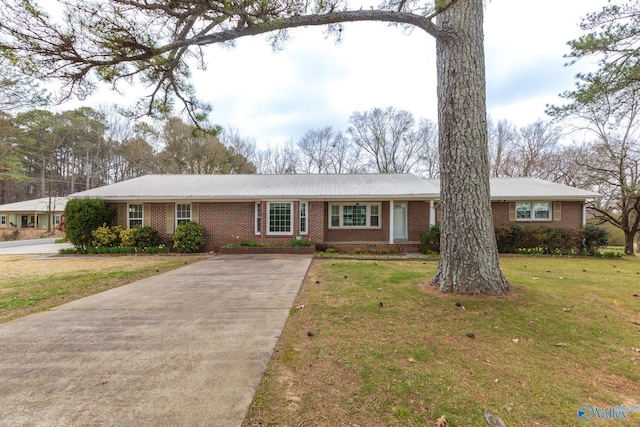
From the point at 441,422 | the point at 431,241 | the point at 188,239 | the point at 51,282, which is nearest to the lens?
the point at 441,422

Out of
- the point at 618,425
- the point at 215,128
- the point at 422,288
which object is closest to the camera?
the point at 618,425

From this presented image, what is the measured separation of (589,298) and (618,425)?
13.2 ft

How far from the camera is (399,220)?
14.1 m

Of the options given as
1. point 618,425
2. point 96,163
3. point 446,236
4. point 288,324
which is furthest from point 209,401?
point 96,163

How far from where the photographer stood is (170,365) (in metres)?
2.85

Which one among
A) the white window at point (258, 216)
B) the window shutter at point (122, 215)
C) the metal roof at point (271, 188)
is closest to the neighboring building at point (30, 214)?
the metal roof at point (271, 188)

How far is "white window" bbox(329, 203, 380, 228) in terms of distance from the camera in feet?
46.5

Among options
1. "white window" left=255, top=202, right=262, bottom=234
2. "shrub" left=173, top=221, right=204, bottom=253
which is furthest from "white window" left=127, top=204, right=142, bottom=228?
"white window" left=255, top=202, right=262, bottom=234

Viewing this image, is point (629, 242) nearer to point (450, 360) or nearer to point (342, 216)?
point (342, 216)

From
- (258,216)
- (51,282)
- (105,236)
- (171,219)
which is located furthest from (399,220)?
(105,236)

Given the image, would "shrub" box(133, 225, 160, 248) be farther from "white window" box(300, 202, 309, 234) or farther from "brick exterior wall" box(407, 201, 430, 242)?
"brick exterior wall" box(407, 201, 430, 242)

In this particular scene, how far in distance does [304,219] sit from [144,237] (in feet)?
24.0

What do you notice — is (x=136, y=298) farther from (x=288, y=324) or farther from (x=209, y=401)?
(x=209, y=401)

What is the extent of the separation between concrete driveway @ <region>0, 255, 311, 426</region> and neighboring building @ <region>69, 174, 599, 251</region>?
7567 mm
